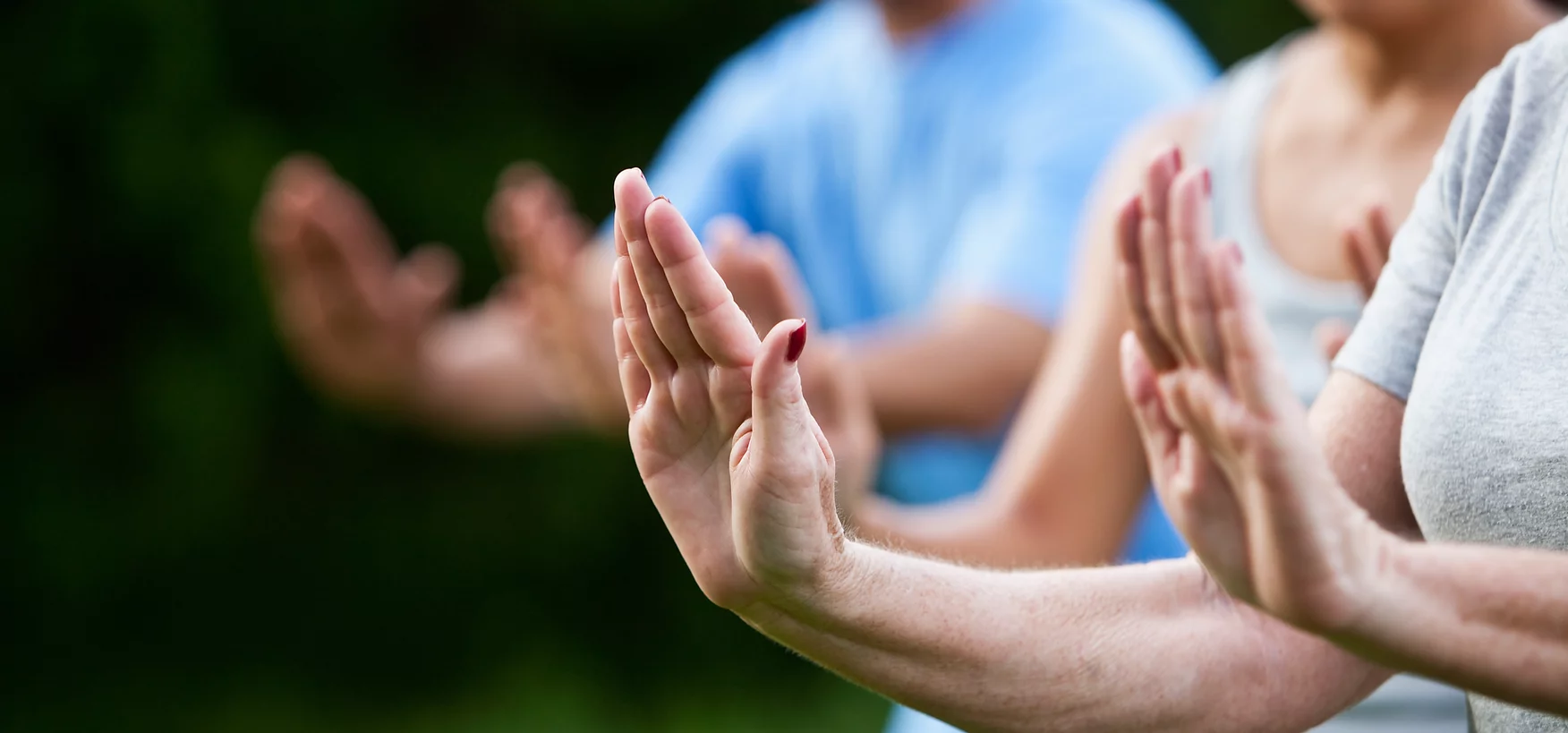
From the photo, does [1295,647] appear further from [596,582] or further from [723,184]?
[596,582]

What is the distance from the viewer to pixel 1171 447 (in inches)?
43.3

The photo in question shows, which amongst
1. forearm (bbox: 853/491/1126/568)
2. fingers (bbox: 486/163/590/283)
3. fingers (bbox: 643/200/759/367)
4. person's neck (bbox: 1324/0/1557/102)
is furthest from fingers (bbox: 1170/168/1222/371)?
fingers (bbox: 486/163/590/283)

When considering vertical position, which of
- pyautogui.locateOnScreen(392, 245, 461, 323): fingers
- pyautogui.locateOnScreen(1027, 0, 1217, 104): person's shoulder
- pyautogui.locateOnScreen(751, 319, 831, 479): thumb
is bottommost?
pyautogui.locateOnScreen(751, 319, 831, 479): thumb

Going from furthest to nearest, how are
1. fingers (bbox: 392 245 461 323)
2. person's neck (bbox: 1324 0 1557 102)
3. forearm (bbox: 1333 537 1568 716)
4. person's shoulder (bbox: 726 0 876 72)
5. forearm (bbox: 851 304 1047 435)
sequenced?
1. fingers (bbox: 392 245 461 323)
2. person's shoulder (bbox: 726 0 876 72)
3. forearm (bbox: 851 304 1047 435)
4. person's neck (bbox: 1324 0 1557 102)
5. forearm (bbox: 1333 537 1568 716)

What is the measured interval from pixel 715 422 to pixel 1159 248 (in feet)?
0.95

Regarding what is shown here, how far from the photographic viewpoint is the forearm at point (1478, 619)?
0.91 meters

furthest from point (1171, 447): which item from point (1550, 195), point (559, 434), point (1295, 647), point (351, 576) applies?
point (351, 576)

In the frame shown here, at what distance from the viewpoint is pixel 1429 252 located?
42.8 inches

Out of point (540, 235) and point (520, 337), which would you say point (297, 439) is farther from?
point (540, 235)

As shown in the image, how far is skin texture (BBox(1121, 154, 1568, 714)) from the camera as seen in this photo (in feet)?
3.02

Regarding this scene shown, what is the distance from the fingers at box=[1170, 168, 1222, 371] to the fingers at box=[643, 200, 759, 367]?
25 centimetres

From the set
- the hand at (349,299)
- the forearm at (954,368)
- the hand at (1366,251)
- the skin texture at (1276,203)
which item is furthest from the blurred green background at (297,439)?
the hand at (1366,251)

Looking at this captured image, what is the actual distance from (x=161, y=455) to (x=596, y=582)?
1.19 metres

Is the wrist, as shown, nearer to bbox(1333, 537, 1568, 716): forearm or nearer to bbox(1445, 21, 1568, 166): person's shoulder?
bbox(1333, 537, 1568, 716): forearm
